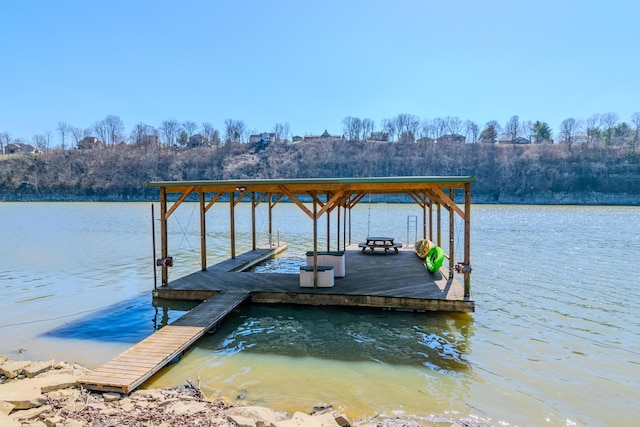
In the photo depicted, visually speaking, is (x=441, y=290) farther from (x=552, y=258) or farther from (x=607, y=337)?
(x=552, y=258)

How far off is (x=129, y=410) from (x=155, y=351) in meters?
1.70

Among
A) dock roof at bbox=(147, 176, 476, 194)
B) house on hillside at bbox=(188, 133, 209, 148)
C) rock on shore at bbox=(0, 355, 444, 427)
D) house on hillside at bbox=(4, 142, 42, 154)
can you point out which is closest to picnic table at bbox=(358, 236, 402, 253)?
dock roof at bbox=(147, 176, 476, 194)

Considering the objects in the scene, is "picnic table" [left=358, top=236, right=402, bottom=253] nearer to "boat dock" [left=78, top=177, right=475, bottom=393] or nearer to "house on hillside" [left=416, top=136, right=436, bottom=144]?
"boat dock" [left=78, top=177, right=475, bottom=393]

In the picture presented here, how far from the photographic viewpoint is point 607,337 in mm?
7598

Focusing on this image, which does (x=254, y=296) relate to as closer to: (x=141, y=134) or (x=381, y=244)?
(x=381, y=244)

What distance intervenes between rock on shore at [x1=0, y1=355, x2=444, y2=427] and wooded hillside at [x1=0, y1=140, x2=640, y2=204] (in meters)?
76.8

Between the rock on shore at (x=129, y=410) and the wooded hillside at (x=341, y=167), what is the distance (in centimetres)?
7682

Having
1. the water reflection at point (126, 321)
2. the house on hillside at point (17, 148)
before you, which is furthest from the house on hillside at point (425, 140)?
the house on hillside at point (17, 148)

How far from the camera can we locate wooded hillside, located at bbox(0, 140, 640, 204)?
246 ft

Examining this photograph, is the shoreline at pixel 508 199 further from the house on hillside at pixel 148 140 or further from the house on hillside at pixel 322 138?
the house on hillside at pixel 322 138

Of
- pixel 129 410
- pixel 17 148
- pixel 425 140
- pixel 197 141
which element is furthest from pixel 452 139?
pixel 17 148

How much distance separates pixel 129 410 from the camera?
4.60 meters

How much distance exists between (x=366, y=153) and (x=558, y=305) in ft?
283

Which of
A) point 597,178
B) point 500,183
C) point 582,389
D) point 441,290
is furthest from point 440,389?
point 597,178
